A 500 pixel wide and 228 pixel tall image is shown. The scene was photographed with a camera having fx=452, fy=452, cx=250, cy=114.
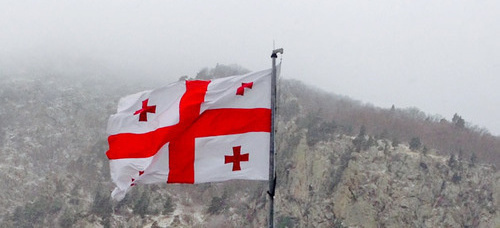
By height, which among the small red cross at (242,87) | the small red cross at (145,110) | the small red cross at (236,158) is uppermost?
the small red cross at (242,87)

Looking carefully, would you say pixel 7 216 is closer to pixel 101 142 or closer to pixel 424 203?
pixel 101 142

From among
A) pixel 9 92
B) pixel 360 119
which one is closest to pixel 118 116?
pixel 360 119

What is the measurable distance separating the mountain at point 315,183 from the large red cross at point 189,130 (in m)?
58.4

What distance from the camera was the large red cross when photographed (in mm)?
8594

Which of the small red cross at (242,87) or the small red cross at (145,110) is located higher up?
the small red cross at (242,87)

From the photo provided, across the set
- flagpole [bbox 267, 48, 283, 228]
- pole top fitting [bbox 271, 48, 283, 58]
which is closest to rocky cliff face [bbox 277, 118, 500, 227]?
flagpole [bbox 267, 48, 283, 228]

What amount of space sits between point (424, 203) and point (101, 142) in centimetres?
7078

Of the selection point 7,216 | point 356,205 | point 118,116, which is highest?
point 118,116

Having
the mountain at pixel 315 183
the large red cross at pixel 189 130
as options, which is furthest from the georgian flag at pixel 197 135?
the mountain at pixel 315 183

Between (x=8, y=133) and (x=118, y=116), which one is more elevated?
(x=118, y=116)

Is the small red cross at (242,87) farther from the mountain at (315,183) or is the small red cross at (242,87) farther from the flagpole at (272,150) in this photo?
the mountain at (315,183)

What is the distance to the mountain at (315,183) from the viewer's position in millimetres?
64312

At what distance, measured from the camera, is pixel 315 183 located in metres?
71.8

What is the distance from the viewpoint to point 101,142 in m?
103
